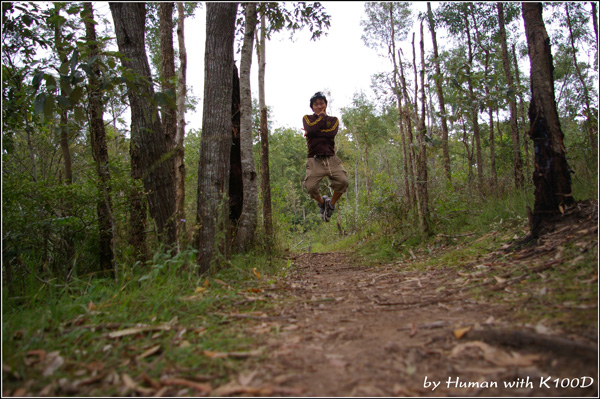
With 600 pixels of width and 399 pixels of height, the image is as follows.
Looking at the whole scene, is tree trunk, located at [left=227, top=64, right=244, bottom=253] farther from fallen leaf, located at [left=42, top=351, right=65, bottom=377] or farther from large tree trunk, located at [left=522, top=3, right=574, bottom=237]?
large tree trunk, located at [left=522, top=3, right=574, bottom=237]

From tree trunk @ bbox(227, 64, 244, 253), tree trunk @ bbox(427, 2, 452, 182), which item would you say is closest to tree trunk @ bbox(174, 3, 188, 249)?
tree trunk @ bbox(227, 64, 244, 253)

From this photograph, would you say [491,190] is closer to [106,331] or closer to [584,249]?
[584,249]

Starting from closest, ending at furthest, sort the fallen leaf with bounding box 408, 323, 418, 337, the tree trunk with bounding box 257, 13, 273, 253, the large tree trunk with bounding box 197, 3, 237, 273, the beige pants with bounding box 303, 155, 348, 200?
the fallen leaf with bounding box 408, 323, 418, 337, the large tree trunk with bounding box 197, 3, 237, 273, the beige pants with bounding box 303, 155, 348, 200, the tree trunk with bounding box 257, 13, 273, 253

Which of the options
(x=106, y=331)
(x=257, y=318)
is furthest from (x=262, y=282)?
(x=106, y=331)

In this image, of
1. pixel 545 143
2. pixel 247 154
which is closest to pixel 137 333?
pixel 545 143

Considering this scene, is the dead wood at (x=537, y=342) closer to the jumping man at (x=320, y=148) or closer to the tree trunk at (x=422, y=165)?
the tree trunk at (x=422, y=165)

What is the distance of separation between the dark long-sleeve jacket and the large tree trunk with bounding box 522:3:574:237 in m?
3.26

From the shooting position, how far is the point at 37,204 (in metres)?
4.44

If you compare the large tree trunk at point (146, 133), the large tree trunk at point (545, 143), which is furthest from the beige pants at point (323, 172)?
the large tree trunk at point (545, 143)

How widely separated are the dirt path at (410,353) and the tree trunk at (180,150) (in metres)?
1.66

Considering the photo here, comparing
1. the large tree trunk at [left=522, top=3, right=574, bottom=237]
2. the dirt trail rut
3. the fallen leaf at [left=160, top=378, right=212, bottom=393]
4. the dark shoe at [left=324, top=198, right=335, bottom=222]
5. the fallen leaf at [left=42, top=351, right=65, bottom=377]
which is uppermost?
the large tree trunk at [left=522, top=3, right=574, bottom=237]

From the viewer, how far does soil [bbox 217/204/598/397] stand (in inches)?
65.8

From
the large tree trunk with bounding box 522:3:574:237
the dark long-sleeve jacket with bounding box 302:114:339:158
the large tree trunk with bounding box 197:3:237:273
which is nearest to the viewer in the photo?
the large tree trunk with bounding box 522:3:574:237

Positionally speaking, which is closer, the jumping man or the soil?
the soil
